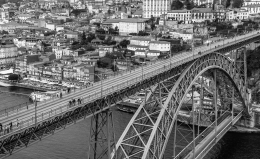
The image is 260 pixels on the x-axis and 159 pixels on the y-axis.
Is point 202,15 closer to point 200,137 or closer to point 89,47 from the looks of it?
point 89,47

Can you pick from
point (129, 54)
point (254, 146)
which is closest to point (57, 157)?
point (254, 146)

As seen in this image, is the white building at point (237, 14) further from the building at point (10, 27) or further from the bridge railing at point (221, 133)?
the building at point (10, 27)

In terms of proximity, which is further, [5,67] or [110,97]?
[5,67]

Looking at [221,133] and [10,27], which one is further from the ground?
[10,27]

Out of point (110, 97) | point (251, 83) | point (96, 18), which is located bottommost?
point (251, 83)

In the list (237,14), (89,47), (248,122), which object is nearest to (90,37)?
(89,47)

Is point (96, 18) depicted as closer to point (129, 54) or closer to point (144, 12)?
point (144, 12)

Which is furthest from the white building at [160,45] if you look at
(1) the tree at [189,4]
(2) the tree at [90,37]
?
(1) the tree at [189,4]
